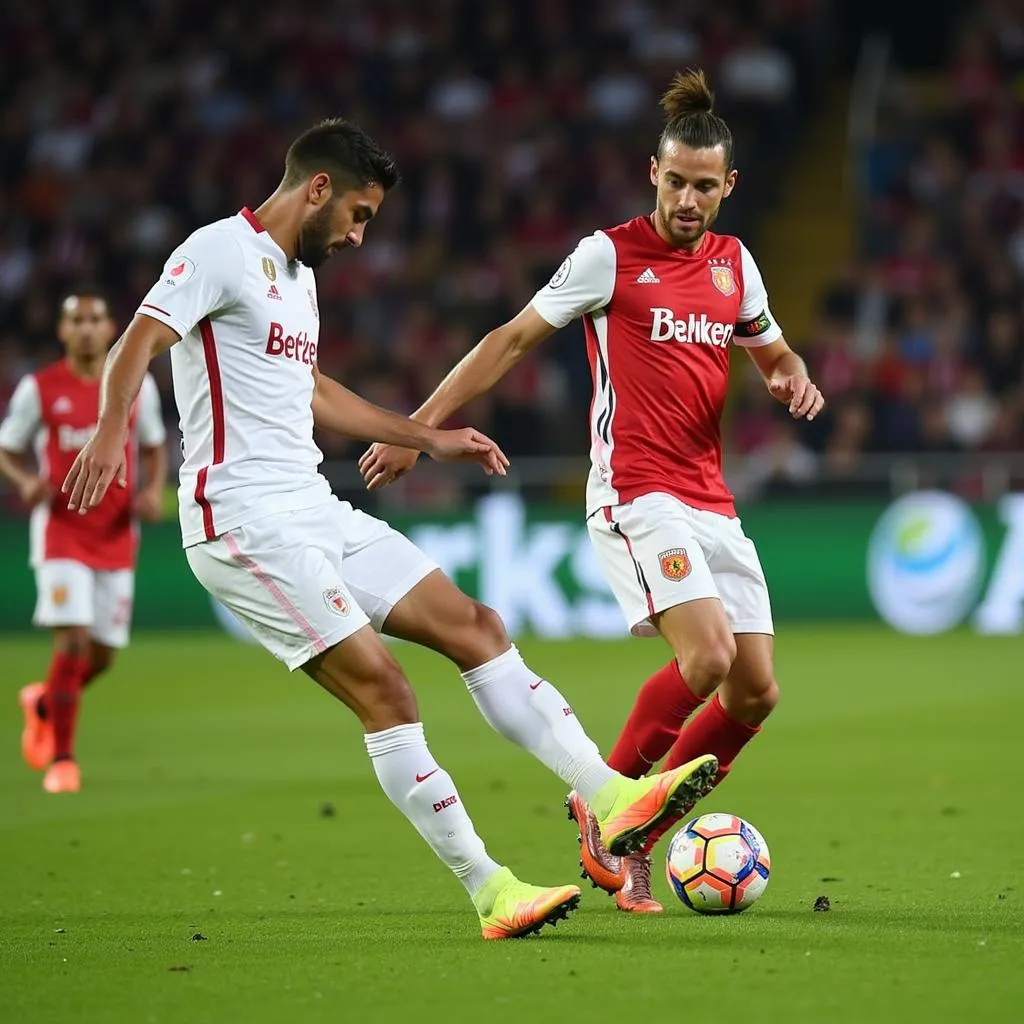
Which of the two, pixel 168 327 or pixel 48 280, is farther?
pixel 48 280

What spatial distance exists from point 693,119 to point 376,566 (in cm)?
177

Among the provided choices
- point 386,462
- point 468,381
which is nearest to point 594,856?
point 386,462

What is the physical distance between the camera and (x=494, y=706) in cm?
585

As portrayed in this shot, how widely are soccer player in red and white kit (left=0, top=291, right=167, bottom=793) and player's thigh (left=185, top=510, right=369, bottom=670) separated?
4.27m

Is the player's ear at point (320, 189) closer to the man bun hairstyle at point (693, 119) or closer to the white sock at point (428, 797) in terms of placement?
the man bun hairstyle at point (693, 119)

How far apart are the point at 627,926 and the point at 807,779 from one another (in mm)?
3929

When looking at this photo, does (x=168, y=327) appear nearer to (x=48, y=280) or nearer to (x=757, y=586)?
(x=757, y=586)

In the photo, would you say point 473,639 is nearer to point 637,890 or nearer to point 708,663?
point 708,663

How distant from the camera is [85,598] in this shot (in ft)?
32.8

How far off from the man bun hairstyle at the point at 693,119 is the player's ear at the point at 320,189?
1172 millimetres

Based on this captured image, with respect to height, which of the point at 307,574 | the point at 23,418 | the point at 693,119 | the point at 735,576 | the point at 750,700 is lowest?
the point at 750,700

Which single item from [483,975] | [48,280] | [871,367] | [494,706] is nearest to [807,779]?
[494,706]

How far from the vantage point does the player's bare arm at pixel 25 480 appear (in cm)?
Answer: 1021

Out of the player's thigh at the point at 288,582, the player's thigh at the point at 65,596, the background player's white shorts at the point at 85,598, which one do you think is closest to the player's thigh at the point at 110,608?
the background player's white shorts at the point at 85,598
